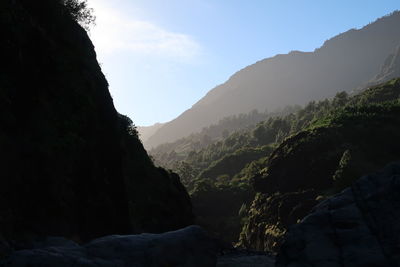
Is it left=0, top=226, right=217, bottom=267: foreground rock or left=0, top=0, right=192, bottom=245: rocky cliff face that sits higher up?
left=0, top=0, right=192, bottom=245: rocky cliff face

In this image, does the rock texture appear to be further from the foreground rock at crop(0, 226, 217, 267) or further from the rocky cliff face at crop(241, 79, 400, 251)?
the rocky cliff face at crop(241, 79, 400, 251)

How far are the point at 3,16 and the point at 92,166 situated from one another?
861cm

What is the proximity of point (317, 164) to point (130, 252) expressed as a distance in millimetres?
Answer: 50088

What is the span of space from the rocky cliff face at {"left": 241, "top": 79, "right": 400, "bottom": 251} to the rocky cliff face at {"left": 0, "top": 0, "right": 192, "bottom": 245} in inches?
1214

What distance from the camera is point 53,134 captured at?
1772 centimetres

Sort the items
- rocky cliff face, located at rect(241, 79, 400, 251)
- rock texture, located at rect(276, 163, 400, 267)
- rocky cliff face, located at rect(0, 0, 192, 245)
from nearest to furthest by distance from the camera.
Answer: rock texture, located at rect(276, 163, 400, 267) → rocky cliff face, located at rect(0, 0, 192, 245) → rocky cliff face, located at rect(241, 79, 400, 251)

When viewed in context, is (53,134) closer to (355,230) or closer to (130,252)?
(130,252)

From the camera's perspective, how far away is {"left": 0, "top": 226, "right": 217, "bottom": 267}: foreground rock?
9.13 meters

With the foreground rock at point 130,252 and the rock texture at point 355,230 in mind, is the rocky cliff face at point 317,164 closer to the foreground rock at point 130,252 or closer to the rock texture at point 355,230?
the foreground rock at point 130,252

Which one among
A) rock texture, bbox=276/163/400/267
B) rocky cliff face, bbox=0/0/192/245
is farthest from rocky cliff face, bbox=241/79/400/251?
rock texture, bbox=276/163/400/267

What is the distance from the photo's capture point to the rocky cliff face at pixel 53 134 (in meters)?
15.0

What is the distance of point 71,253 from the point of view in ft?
32.5

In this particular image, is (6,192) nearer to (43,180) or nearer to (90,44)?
(43,180)

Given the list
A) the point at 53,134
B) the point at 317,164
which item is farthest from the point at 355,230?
the point at 317,164
